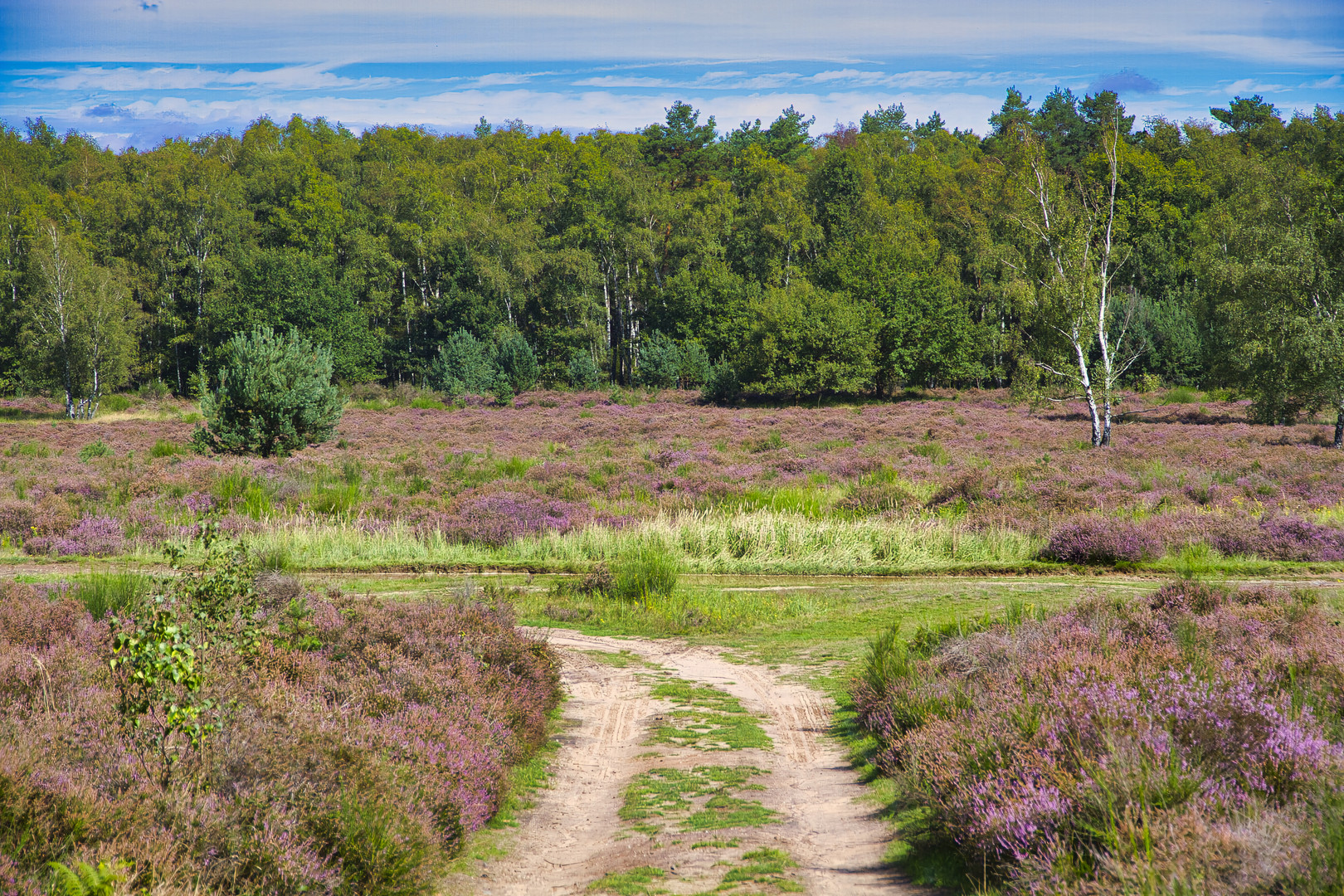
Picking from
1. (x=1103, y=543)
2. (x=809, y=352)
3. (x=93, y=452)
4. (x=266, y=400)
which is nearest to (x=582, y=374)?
(x=809, y=352)

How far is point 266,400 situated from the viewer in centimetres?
2680

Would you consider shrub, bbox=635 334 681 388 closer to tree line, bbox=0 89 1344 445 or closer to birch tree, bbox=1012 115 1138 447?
tree line, bbox=0 89 1344 445

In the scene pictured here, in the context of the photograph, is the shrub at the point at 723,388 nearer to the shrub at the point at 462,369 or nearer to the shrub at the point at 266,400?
the shrub at the point at 462,369

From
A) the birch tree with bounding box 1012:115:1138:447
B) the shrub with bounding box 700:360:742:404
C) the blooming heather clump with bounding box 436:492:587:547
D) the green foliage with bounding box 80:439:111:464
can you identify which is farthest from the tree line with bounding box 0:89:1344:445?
the blooming heather clump with bounding box 436:492:587:547

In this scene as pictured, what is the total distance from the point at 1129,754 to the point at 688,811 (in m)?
2.89

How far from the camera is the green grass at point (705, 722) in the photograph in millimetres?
8312

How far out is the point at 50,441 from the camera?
123 ft

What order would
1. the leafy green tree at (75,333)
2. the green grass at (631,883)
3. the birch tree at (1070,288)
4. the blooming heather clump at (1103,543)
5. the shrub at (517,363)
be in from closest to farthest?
the green grass at (631,883)
the blooming heather clump at (1103,543)
the birch tree at (1070,288)
the leafy green tree at (75,333)
the shrub at (517,363)

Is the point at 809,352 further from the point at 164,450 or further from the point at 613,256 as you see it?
the point at 164,450

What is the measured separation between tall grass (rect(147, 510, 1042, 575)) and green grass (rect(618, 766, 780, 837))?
10.2 m

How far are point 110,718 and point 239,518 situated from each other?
15.1 metres

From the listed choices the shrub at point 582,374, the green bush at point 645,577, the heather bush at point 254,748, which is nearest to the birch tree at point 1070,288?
the green bush at point 645,577

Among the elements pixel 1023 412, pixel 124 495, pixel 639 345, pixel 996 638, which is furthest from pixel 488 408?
pixel 996 638

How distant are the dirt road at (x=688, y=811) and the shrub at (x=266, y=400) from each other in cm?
1938
